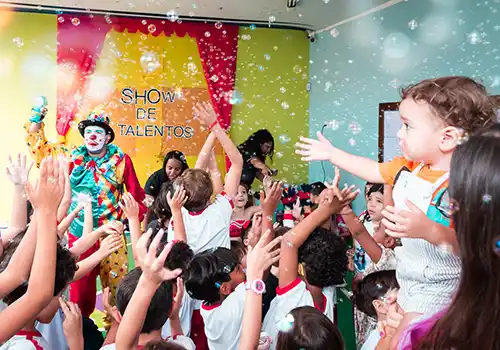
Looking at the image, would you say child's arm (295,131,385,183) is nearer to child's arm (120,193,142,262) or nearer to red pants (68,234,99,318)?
child's arm (120,193,142,262)

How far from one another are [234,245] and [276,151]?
11.9 ft

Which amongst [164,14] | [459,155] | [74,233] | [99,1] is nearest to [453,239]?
[459,155]

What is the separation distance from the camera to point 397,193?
1.35 metres

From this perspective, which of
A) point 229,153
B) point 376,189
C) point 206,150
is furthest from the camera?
point 376,189

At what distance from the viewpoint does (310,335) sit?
121 centimetres

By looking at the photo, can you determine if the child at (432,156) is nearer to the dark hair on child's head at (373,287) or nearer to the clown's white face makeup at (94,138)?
the dark hair on child's head at (373,287)

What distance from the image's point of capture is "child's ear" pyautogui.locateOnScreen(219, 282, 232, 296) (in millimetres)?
1647

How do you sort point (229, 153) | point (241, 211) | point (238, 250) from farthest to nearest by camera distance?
point (241, 211) → point (229, 153) → point (238, 250)

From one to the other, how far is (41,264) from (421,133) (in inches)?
36.5

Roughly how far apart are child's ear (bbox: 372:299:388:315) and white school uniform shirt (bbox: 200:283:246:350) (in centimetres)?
43

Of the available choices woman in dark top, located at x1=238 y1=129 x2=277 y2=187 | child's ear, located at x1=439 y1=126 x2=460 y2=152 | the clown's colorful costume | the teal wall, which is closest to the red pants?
the clown's colorful costume

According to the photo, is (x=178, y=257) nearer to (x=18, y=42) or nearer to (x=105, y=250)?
(x=105, y=250)

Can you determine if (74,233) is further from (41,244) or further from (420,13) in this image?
(420,13)

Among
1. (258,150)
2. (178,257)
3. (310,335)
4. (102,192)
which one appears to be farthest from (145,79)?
(310,335)
